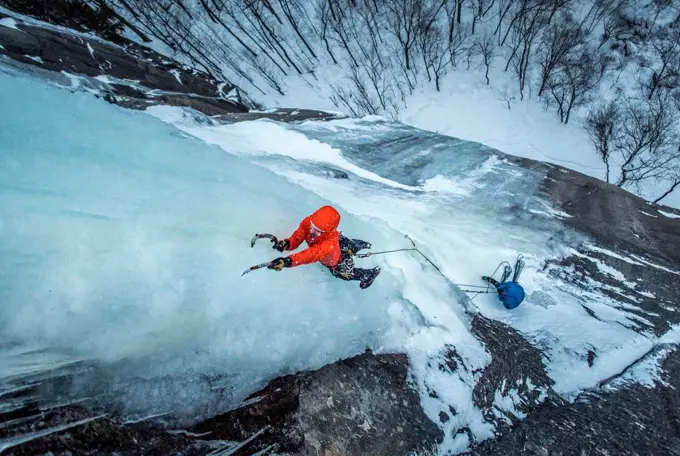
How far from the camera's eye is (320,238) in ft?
12.0

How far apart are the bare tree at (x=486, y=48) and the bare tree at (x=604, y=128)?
4843 millimetres

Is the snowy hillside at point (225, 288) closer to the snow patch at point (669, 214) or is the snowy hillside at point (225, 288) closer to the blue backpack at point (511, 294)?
the blue backpack at point (511, 294)

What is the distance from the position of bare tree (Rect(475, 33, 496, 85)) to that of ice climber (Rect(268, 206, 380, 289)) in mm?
16542

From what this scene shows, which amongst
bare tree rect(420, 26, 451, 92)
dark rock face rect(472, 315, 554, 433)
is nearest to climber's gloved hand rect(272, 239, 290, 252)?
dark rock face rect(472, 315, 554, 433)

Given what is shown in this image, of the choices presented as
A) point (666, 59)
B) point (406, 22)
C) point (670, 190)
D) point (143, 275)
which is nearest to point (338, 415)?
point (143, 275)

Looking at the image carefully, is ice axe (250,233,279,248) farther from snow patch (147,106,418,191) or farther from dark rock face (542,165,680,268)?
dark rock face (542,165,680,268)

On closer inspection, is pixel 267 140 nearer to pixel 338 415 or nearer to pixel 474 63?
pixel 338 415

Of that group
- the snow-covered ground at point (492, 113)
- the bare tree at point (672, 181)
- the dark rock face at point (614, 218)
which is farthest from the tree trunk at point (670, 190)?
the dark rock face at point (614, 218)

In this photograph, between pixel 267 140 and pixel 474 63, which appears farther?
pixel 474 63

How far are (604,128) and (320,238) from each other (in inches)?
632

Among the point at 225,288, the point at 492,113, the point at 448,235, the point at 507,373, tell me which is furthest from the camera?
the point at 492,113

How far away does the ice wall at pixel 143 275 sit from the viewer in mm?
2506

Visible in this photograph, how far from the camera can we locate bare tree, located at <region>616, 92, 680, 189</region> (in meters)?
13.9

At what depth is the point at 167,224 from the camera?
329cm
